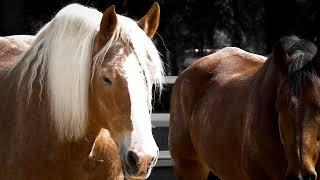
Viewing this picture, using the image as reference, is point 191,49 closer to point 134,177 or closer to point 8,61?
point 8,61

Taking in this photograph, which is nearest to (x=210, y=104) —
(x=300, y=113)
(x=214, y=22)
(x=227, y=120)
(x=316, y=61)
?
(x=227, y=120)

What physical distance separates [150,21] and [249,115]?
119 centimetres

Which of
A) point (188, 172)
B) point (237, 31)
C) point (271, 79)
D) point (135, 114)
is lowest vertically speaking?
point (188, 172)

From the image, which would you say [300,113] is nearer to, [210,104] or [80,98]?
[80,98]

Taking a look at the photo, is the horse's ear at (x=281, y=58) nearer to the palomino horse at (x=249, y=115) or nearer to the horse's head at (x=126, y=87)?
the palomino horse at (x=249, y=115)

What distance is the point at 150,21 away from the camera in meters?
3.55

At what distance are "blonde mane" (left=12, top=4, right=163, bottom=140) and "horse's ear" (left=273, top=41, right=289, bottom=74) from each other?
0.99 m

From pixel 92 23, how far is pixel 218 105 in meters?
1.96

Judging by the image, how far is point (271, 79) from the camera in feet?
13.9

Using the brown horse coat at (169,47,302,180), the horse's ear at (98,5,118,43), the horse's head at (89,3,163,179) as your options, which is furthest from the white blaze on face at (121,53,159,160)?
the brown horse coat at (169,47,302,180)

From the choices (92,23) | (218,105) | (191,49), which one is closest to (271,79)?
(218,105)

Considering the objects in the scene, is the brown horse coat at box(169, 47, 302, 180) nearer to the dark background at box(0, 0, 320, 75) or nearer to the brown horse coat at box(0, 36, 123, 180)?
the brown horse coat at box(0, 36, 123, 180)

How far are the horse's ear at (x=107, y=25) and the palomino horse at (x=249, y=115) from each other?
116 centimetres

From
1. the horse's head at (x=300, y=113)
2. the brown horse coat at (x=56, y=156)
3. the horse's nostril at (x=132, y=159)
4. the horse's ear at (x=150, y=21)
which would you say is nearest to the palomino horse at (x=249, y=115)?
the horse's head at (x=300, y=113)
